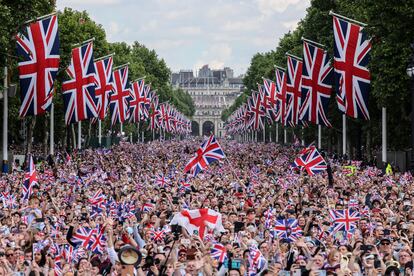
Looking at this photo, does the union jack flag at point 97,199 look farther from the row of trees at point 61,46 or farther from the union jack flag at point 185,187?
the row of trees at point 61,46

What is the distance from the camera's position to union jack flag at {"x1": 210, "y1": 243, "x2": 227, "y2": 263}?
17156 mm

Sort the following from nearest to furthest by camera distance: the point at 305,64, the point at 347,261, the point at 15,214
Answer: the point at 347,261
the point at 15,214
the point at 305,64

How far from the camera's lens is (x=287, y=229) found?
2097 centimetres

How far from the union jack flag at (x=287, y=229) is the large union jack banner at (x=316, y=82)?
1201 inches

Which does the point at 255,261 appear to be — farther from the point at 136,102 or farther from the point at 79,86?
the point at 136,102

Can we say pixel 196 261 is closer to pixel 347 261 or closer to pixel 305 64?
pixel 347 261

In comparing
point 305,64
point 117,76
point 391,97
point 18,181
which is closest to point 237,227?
point 18,181

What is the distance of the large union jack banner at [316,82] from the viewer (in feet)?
170

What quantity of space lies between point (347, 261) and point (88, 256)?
14.1 ft

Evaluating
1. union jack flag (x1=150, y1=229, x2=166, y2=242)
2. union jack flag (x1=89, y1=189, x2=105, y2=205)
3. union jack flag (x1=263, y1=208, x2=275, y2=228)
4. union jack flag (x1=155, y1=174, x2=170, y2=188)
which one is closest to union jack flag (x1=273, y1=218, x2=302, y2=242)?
union jack flag (x1=263, y1=208, x2=275, y2=228)

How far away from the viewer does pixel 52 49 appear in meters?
43.3

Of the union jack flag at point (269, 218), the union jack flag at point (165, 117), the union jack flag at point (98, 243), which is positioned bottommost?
the union jack flag at point (98, 243)

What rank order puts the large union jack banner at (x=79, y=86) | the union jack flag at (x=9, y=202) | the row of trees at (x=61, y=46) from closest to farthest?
the union jack flag at (x=9, y=202)
the row of trees at (x=61, y=46)
the large union jack banner at (x=79, y=86)

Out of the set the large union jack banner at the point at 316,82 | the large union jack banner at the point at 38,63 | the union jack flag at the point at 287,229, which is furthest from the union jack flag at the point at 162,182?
the large union jack banner at the point at 316,82
